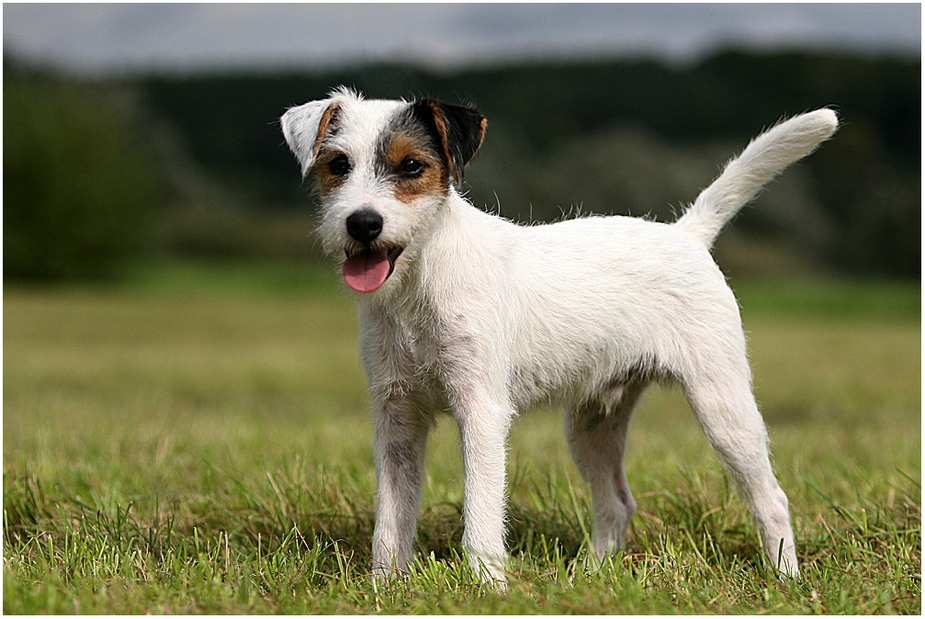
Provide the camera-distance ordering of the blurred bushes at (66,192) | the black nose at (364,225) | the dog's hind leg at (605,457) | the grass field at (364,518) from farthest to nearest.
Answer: the blurred bushes at (66,192), the dog's hind leg at (605,457), the grass field at (364,518), the black nose at (364,225)

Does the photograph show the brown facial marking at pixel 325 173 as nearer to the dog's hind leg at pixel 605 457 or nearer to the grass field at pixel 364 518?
the grass field at pixel 364 518

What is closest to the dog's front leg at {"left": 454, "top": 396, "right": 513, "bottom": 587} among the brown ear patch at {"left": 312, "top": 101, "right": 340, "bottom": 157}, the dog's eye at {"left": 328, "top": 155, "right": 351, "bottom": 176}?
the dog's eye at {"left": 328, "top": 155, "right": 351, "bottom": 176}

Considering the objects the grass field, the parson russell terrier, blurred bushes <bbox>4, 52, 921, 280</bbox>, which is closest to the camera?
the grass field

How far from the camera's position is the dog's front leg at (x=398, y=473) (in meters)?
4.43

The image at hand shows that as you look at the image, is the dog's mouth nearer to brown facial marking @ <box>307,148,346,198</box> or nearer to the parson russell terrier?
the parson russell terrier

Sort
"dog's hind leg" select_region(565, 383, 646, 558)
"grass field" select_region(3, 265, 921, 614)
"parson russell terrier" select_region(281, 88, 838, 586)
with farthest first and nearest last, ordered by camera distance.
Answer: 1. "dog's hind leg" select_region(565, 383, 646, 558)
2. "parson russell terrier" select_region(281, 88, 838, 586)
3. "grass field" select_region(3, 265, 921, 614)

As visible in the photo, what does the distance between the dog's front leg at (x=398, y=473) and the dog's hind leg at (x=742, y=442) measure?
1490mm

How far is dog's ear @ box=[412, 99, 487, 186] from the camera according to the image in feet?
13.3

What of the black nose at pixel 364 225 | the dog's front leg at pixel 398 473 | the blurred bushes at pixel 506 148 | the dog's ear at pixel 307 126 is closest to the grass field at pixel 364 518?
the dog's front leg at pixel 398 473

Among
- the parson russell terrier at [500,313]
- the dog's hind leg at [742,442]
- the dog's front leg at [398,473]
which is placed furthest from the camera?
the dog's hind leg at [742,442]

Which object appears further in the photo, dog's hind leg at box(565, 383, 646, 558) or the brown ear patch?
dog's hind leg at box(565, 383, 646, 558)

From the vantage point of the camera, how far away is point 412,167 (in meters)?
4.00

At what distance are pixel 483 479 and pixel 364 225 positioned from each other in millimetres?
1274

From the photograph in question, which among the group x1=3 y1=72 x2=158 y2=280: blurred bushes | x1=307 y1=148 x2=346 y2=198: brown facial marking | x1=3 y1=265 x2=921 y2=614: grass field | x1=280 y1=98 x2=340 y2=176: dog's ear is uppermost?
x1=280 y1=98 x2=340 y2=176: dog's ear
